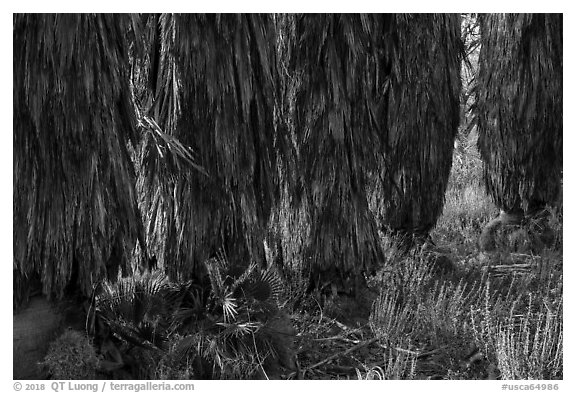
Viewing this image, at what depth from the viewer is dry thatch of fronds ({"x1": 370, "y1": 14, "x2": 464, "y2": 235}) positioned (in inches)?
154

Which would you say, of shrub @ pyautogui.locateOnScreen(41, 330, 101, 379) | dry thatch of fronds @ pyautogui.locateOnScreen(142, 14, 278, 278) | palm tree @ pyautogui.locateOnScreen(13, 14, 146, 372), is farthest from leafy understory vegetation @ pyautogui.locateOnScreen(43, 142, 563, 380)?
palm tree @ pyautogui.locateOnScreen(13, 14, 146, 372)

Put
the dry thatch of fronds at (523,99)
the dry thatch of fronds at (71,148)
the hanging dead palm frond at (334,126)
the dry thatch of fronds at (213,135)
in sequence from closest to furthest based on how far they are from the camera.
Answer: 1. the dry thatch of fronds at (71,148)
2. the dry thatch of fronds at (213,135)
3. the hanging dead palm frond at (334,126)
4. the dry thatch of fronds at (523,99)

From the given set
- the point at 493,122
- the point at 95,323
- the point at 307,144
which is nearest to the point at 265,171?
the point at 307,144

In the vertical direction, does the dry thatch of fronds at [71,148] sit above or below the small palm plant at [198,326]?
above

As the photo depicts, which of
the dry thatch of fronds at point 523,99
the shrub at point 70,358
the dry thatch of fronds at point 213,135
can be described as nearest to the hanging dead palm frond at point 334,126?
the dry thatch of fronds at point 213,135

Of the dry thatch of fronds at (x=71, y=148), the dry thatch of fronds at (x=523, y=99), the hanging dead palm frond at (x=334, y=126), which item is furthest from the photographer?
the dry thatch of fronds at (x=523, y=99)

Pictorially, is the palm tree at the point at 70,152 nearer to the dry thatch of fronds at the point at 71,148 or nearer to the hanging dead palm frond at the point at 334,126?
the dry thatch of fronds at the point at 71,148

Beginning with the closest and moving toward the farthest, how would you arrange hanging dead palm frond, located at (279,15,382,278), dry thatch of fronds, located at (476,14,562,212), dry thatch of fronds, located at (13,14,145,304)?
1. dry thatch of fronds, located at (13,14,145,304)
2. hanging dead palm frond, located at (279,15,382,278)
3. dry thatch of fronds, located at (476,14,562,212)

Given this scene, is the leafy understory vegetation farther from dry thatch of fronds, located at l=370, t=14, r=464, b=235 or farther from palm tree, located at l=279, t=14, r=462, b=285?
dry thatch of fronds, located at l=370, t=14, r=464, b=235

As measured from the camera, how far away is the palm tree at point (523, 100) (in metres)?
4.30

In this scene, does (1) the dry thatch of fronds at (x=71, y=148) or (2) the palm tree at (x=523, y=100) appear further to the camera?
(2) the palm tree at (x=523, y=100)

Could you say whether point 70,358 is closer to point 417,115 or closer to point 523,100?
point 417,115

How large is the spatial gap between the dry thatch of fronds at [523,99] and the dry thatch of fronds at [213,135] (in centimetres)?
206

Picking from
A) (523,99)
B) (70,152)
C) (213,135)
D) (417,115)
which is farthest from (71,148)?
(523,99)
